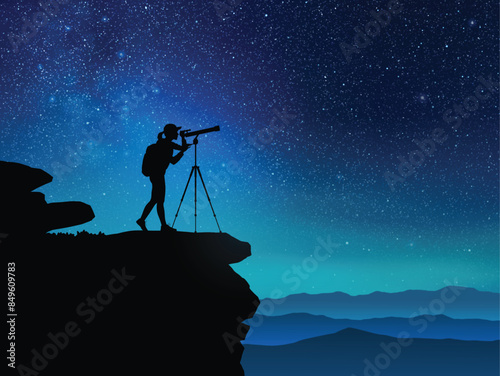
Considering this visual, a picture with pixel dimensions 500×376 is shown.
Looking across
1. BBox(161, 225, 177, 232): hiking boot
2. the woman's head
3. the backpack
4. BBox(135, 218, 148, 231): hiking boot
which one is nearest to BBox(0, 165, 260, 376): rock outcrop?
BBox(161, 225, 177, 232): hiking boot

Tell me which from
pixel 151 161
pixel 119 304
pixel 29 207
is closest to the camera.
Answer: pixel 119 304

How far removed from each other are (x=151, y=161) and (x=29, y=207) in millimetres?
2975

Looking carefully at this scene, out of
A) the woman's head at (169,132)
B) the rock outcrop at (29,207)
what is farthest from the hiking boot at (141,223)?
the woman's head at (169,132)

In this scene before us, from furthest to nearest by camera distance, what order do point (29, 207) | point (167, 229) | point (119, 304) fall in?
point (167, 229), point (29, 207), point (119, 304)

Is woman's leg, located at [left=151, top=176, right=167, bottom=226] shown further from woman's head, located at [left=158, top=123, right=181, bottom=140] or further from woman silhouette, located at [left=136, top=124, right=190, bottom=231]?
woman's head, located at [left=158, top=123, right=181, bottom=140]

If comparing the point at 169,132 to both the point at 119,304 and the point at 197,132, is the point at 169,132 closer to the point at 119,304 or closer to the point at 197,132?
the point at 197,132

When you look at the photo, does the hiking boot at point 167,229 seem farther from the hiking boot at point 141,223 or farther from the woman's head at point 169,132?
the woman's head at point 169,132

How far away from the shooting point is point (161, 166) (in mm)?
10094

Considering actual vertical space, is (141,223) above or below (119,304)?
above

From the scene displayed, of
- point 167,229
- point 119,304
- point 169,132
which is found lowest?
point 119,304

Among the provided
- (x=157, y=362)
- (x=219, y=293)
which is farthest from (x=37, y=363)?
(x=219, y=293)

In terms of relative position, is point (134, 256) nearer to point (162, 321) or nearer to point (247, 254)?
point (162, 321)

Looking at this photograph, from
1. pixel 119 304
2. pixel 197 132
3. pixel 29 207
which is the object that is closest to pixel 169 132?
pixel 197 132

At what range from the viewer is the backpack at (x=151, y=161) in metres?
10.1
